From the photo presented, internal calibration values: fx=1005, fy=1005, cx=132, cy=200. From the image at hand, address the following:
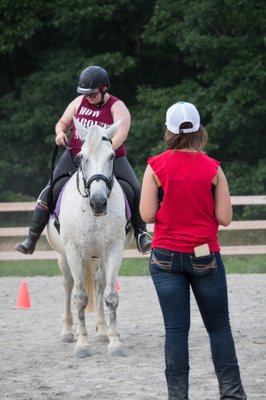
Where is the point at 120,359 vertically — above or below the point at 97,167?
below

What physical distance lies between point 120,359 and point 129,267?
29.4ft

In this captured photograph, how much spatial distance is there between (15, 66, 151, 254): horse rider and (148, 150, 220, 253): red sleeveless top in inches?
125

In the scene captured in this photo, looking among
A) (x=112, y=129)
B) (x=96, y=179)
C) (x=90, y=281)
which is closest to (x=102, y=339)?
(x=90, y=281)

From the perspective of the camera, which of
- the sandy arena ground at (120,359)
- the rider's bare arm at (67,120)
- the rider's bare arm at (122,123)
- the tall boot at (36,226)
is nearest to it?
the sandy arena ground at (120,359)

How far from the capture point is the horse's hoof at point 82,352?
343 inches

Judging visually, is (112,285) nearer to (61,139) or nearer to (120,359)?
(120,359)

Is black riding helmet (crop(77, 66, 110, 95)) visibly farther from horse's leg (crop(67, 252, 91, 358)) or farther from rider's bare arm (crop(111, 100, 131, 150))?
horse's leg (crop(67, 252, 91, 358))

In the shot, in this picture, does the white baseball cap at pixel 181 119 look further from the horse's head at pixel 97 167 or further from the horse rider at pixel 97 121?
the horse rider at pixel 97 121

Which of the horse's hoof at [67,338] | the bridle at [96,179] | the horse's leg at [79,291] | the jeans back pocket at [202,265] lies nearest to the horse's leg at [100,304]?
the horse's hoof at [67,338]

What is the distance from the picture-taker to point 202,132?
5.93 m

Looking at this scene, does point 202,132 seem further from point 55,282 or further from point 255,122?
point 255,122

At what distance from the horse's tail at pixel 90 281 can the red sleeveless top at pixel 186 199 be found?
396 centimetres

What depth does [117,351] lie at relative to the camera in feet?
28.5

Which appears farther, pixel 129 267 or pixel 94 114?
pixel 129 267
